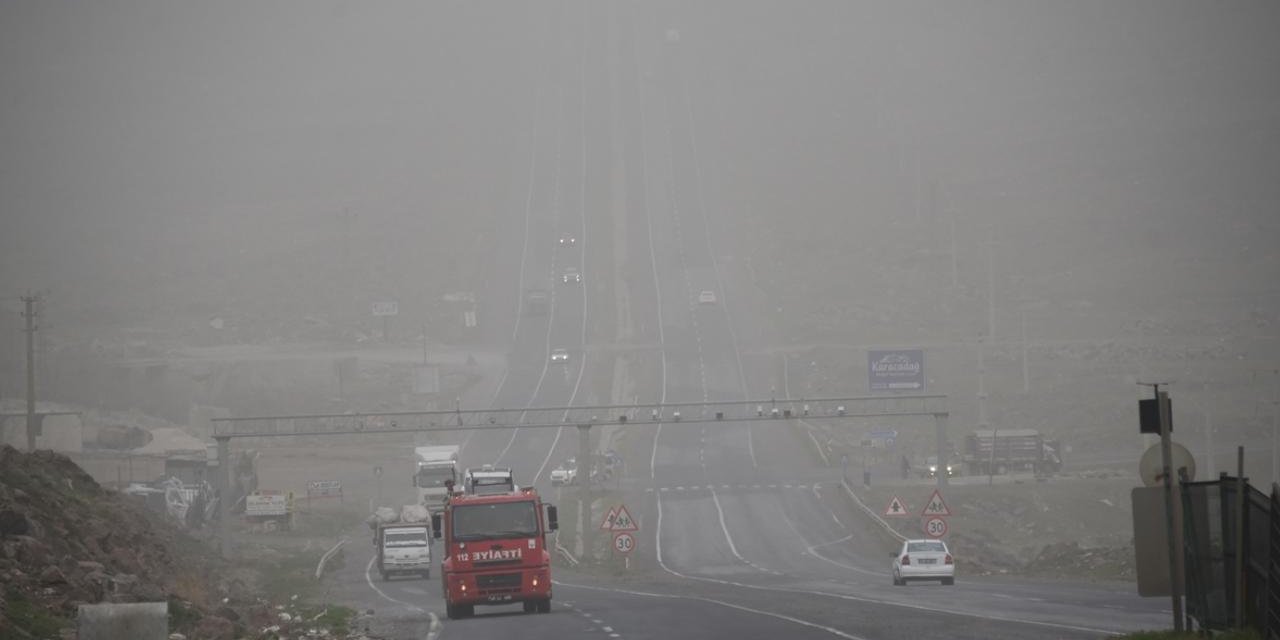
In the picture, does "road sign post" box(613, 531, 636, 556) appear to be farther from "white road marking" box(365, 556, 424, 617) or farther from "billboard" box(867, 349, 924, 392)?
"billboard" box(867, 349, 924, 392)

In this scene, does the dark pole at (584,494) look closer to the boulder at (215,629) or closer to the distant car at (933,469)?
the distant car at (933,469)

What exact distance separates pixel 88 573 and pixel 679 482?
65.9 m

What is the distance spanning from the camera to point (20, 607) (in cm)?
2656

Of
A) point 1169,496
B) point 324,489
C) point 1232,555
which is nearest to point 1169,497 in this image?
point 1169,496

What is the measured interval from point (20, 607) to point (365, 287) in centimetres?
13531

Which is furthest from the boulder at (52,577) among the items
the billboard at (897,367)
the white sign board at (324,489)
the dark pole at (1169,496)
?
the billboard at (897,367)

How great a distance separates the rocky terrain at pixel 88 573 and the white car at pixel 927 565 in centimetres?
1875

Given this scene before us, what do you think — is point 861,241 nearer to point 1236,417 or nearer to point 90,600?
point 1236,417

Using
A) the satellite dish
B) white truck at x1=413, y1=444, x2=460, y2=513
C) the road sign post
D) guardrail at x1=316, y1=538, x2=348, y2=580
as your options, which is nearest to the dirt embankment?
the road sign post

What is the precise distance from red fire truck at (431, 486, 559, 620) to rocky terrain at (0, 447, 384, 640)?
2.87m

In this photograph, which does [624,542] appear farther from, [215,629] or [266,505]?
[215,629]

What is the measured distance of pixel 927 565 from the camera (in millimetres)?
52375

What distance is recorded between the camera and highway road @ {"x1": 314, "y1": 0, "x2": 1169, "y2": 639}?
33469mm

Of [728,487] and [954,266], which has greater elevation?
[954,266]
